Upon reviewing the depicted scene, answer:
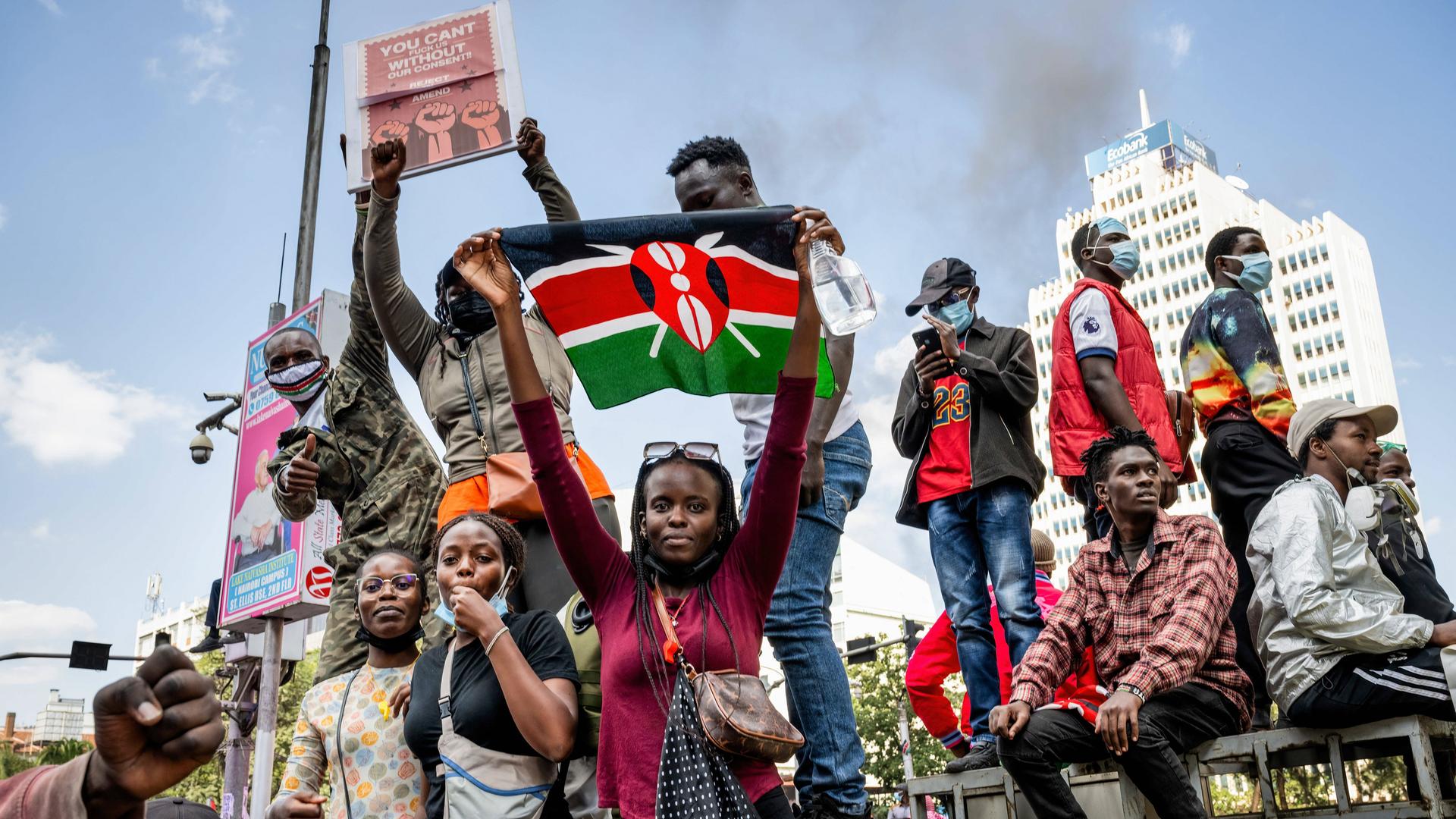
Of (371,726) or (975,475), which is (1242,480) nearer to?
(975,475)

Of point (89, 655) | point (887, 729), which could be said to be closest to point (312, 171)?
point (89, 655)

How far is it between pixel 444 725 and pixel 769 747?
1.15 meters

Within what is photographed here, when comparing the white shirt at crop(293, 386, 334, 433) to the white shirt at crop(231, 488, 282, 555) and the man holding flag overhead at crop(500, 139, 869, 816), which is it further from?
the white shirt at crop(231, 488, 282, 555)

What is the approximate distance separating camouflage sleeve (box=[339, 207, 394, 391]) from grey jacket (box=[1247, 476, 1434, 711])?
4072mm

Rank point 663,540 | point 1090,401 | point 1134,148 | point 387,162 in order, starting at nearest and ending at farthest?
point 663,540
point 387,162
point 1090,401
point 1134,148

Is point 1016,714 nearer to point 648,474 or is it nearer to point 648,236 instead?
point 648,474

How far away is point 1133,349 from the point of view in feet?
20.7

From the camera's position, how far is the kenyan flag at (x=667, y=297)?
4426 millimetres

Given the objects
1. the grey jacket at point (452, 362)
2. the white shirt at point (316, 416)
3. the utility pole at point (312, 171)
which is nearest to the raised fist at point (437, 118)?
the grey jacket at point (452, 362)

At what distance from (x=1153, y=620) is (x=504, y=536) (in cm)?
264

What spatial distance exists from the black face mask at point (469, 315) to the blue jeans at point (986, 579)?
237 centimetres

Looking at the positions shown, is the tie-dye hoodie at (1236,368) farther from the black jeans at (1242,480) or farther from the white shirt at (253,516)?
the white shirt at (253,516)

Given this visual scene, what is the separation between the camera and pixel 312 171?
14602mm

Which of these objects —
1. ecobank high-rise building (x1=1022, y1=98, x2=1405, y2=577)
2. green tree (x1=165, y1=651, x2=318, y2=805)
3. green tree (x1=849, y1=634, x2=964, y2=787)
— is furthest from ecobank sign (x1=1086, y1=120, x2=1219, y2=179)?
green tree (x1=165, y1=651, x2=318, y2=805)
